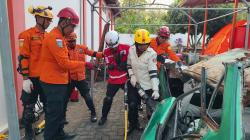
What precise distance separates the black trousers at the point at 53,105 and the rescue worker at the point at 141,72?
120 cm

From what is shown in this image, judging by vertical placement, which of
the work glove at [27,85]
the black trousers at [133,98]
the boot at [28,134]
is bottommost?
the boot at [28,134]

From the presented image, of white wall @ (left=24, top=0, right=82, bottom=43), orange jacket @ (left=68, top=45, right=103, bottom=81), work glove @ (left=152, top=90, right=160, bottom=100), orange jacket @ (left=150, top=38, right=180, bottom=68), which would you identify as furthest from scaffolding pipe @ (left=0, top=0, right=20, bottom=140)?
orange jacket @ (left=150, top=38, right=180, bottom=68)

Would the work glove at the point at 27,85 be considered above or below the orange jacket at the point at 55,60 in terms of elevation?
below

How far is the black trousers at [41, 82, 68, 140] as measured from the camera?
12.6 ft

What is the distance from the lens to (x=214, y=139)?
Answer: 2.10 metres

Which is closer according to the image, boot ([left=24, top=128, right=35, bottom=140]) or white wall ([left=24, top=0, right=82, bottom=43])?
boot ([left=24, top=128, right=35, bottom=140])

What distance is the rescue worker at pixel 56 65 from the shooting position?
367 cm

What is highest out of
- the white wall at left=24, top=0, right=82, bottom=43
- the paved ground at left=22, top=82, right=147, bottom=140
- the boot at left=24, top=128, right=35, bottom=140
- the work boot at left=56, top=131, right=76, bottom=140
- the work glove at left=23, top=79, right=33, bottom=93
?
the white wall at left=24, top=0, right=82, bottom=43

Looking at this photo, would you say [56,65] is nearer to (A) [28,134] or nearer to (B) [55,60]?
(B) [55,60]

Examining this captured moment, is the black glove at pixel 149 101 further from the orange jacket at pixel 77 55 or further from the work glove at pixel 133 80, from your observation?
the orange jacket at pixel 77 55

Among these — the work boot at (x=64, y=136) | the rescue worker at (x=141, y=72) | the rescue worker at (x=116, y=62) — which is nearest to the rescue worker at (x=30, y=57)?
the work boot at (x=64, y=136)

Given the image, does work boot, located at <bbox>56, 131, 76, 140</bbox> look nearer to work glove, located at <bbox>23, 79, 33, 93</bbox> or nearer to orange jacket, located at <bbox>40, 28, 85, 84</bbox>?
work glove, located at <bbox>23, 79, 33, 93</bbox>

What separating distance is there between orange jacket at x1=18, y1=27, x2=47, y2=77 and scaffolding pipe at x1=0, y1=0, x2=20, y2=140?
2.07 metres

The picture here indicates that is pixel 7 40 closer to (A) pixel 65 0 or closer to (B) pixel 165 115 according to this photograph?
(B) pixel 165 115
